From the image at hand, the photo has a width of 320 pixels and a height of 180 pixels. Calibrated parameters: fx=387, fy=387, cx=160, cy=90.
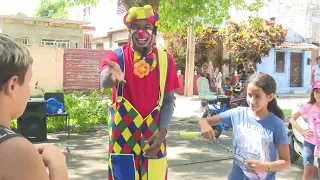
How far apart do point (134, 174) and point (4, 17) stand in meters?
19.1

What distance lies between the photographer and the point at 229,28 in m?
19.8

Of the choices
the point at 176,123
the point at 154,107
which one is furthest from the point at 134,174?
the point at 176,123

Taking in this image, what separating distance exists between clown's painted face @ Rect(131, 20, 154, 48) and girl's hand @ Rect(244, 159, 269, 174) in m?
1.05

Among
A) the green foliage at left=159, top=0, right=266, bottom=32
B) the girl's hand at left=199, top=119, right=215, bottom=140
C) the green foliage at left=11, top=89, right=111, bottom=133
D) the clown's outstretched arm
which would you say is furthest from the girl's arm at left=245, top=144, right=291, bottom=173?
the green foliage at left=159, top=0, right=266, bottom=32

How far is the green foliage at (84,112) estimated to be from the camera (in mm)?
8547

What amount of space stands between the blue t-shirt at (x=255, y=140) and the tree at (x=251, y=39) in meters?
16.9

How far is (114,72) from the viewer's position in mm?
2455

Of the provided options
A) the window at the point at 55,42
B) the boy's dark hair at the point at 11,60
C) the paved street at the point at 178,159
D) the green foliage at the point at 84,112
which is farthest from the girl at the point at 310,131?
the window at the point at 55,42

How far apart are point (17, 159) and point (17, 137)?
69mm

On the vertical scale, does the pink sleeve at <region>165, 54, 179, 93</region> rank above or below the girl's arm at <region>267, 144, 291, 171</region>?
above

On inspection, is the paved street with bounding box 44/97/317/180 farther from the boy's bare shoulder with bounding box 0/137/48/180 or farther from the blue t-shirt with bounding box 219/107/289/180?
the boy's bare shoulder with bounding box 0/137/48/180

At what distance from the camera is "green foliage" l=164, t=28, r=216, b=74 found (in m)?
19.7

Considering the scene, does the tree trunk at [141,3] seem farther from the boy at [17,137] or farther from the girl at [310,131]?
the boy at [17,137]

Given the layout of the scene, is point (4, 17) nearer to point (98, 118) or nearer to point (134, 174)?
point (98, 118)
